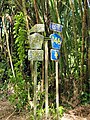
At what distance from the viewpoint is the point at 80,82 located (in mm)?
3502

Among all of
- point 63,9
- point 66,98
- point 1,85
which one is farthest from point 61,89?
point 1,85

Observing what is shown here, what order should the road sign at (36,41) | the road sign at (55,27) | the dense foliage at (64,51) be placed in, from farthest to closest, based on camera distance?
the dense foliage at (64,51), the road sign at (36,41), the road sign at (55,27)

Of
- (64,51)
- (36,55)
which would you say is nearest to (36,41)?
(36,55)

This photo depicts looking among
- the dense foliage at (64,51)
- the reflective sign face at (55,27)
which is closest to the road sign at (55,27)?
the reflective sign face at (55,27)

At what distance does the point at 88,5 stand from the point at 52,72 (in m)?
0.98

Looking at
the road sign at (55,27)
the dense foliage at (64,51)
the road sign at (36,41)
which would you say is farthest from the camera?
the dense foliage at (64,51)

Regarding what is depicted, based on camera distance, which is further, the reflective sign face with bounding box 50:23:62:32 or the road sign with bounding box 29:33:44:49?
the road sign with bounding box 29:33:44:49

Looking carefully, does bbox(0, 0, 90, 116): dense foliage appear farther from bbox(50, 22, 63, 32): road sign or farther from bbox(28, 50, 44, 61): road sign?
bbox(28, 50, 44, 61): road sign

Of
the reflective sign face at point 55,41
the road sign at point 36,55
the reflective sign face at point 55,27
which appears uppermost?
the reflective sign face at point 55,27

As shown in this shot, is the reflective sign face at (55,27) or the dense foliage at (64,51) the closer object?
the reflective sign face at (55,27)

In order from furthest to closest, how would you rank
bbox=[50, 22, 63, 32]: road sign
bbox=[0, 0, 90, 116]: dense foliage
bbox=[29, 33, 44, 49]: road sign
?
bbox=[0, 0, 90, 116]: dense foliage
bbox=[29, 33, 44, 49]: road sign
bbox=[50, 22, 63, 32]: road sign

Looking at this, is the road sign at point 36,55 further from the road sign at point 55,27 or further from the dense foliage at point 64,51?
the dense foliage at point 64,51

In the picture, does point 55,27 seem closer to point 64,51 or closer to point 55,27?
point 55,27

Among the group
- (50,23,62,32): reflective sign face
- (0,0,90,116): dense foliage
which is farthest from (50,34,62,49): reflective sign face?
(0,0,90,116): dense foliage
